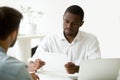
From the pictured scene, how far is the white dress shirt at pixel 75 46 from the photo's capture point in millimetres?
2238

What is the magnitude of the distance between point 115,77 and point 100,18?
2.12 m

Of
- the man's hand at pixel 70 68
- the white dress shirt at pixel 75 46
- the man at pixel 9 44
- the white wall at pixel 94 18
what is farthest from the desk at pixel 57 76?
the white wall at pixel 94 18

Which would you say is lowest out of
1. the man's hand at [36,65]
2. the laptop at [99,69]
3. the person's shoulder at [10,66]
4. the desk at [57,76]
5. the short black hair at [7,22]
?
the desk at [57,76]

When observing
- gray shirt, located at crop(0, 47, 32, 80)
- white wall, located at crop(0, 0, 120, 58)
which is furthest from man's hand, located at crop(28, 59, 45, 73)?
white wall, located at crop(0, 0, 120, 58)

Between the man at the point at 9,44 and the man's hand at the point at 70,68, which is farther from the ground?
the man at the point at 9,44

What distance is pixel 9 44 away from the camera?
4.17 feet

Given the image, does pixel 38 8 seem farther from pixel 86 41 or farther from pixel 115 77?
pixel 115 77

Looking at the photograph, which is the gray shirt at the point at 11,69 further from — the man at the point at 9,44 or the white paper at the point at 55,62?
the white paper at the point at 55,62

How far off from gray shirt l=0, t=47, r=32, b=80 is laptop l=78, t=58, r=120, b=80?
49 cm

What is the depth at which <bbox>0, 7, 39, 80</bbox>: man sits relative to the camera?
1.12 metres

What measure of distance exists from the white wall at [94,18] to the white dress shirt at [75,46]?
1337 millimetres

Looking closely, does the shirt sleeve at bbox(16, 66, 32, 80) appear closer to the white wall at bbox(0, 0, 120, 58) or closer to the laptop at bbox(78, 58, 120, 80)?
the laptop at bbox(78, 58, 120, 80)

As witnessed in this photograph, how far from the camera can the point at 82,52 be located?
2.24 metres

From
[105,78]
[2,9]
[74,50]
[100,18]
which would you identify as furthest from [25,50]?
[2,9]
